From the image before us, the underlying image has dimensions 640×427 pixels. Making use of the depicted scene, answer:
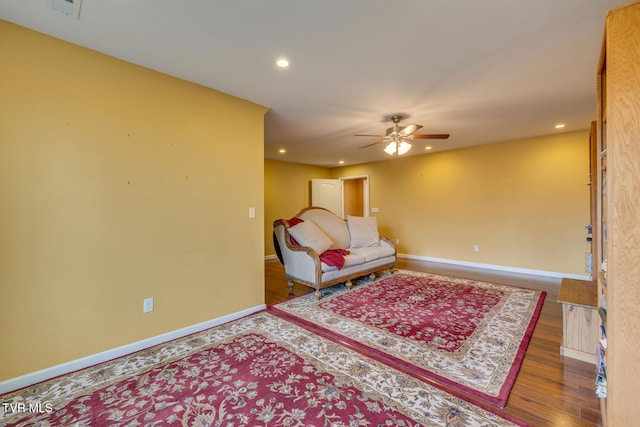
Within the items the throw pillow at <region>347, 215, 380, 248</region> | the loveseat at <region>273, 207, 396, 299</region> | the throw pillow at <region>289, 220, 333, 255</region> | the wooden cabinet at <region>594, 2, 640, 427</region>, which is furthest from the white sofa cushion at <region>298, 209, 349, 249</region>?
the wooden cabinet at <region>594, 2, 640, 427</region>

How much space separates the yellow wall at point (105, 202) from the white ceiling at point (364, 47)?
26 centimetres

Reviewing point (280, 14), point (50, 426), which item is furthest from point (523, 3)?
point (50, 426)

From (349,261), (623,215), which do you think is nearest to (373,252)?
(349,261)

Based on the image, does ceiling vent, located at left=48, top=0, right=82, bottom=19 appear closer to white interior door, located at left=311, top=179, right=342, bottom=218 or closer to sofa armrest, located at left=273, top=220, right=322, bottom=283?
sofa armrest, located at left=273, top=220, right=322, bottom=283

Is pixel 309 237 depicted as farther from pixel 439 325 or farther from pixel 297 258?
pixel 439 325

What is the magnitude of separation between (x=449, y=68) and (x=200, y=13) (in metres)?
1.96

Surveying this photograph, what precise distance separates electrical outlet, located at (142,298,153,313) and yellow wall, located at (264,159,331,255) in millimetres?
3881

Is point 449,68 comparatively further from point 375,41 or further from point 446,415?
point 446,415

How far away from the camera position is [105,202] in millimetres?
2082

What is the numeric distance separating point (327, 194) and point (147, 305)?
526 centimetres

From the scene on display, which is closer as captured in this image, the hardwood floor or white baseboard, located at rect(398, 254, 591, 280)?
the hardwood floor

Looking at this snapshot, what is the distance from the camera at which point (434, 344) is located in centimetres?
229

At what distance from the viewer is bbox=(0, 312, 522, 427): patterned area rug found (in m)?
1.49

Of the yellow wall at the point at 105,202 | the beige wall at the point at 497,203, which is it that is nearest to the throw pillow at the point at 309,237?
the yellow wall at the point at 105,202
